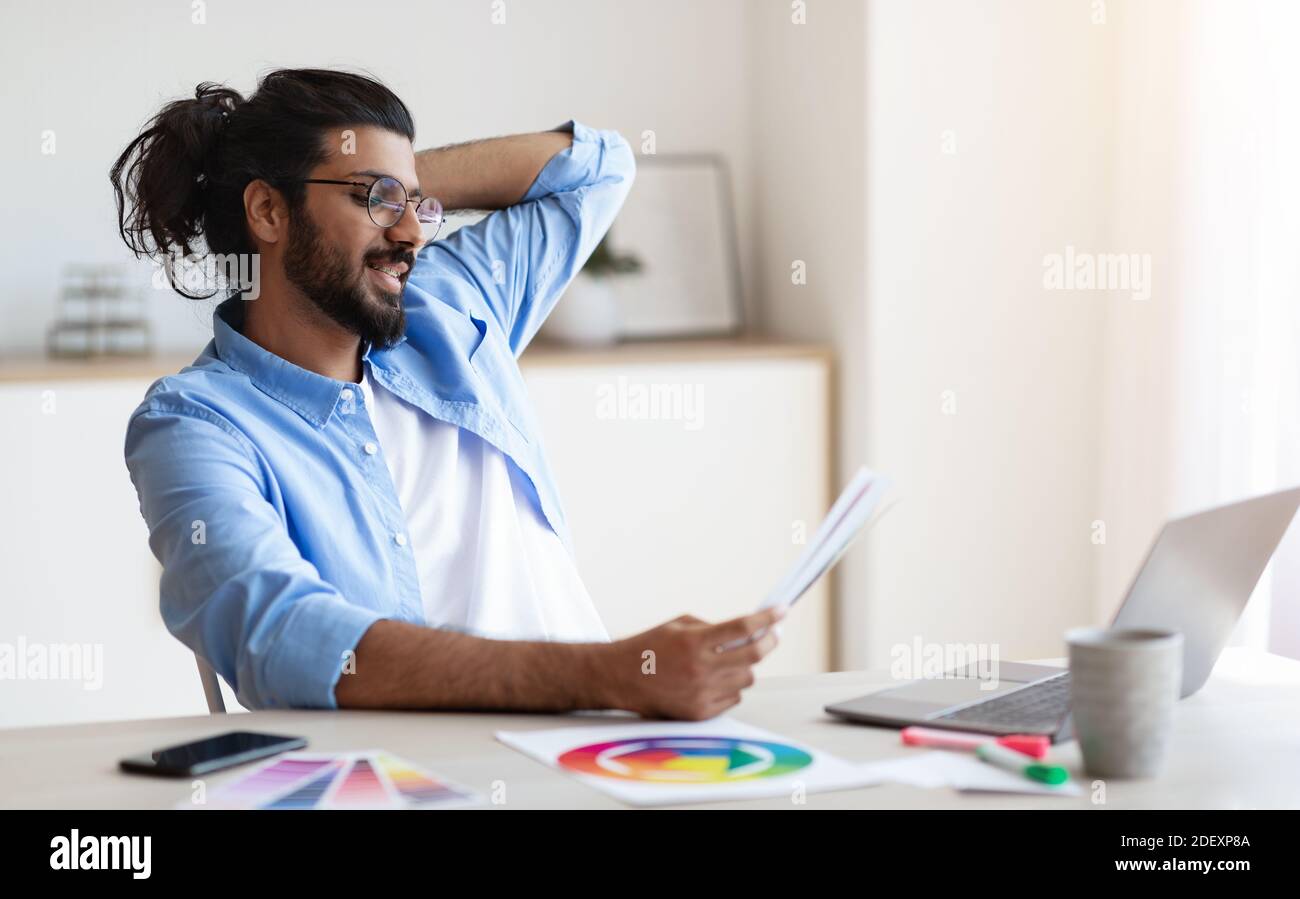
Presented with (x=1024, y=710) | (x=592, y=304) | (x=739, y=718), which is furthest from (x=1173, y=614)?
(x=592, y=304)

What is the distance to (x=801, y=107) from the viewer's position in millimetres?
3537

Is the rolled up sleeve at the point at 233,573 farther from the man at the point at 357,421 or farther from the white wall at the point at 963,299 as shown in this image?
the white wall at the point at 963,299

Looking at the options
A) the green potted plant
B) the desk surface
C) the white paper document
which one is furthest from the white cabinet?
the white paper document

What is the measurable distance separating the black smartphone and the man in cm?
12

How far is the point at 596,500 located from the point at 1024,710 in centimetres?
191

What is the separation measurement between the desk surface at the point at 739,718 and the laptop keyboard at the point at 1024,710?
0.22 feet

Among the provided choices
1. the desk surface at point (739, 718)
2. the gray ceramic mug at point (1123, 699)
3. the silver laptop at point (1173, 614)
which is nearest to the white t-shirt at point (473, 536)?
the desk surface at point (739, 718)

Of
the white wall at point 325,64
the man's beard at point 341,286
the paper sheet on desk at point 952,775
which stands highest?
the white wall at point 325,64

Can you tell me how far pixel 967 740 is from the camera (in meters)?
1.30

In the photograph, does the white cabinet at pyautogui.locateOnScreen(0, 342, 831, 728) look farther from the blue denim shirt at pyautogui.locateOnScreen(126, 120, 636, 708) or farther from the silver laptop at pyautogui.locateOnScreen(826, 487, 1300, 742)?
the silver laptop at pyautogui.locateOnScreen(826, 487, 1300, 742)

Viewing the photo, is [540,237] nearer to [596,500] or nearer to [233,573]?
[233,573]

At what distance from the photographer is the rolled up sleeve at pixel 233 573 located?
4.68 ft

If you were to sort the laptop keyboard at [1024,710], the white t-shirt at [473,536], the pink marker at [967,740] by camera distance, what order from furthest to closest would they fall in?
the white t-shirt at [473,536], the laptop keyboard at [1024,710], the pink marker at [967,740]
